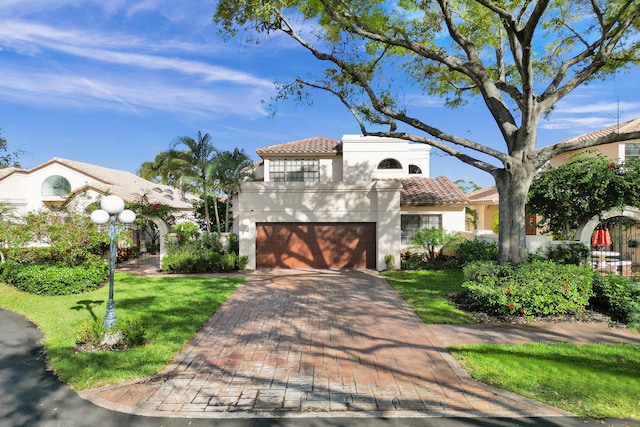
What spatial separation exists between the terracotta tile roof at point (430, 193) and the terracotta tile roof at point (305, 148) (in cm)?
480

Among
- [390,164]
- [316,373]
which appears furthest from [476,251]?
[316,373]

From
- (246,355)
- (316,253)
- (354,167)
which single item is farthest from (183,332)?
(354,167)

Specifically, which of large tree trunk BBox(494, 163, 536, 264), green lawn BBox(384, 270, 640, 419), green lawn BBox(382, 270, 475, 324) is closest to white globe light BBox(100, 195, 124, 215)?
green lawn BBox(384, 270, 640, 419)

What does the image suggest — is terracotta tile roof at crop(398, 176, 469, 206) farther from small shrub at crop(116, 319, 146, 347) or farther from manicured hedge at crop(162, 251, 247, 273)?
small shrub at crop(116, 319, 146, 347)

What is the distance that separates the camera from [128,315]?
28.3 ft

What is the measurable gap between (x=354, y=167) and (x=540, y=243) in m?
11.1

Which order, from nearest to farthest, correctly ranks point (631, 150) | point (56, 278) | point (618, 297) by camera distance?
point (618, 297)
point (56, 278)
point (631, 150)

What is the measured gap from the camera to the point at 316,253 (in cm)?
1647

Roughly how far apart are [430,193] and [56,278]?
1625 centimetres

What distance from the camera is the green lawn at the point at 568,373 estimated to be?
4609 mm

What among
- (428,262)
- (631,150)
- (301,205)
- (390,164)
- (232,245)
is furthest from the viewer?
(390,164)

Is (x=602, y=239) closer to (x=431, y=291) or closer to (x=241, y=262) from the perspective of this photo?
(x=431, y=291)

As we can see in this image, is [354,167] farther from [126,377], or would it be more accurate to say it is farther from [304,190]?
[126,377]

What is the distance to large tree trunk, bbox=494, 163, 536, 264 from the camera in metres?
9.77
